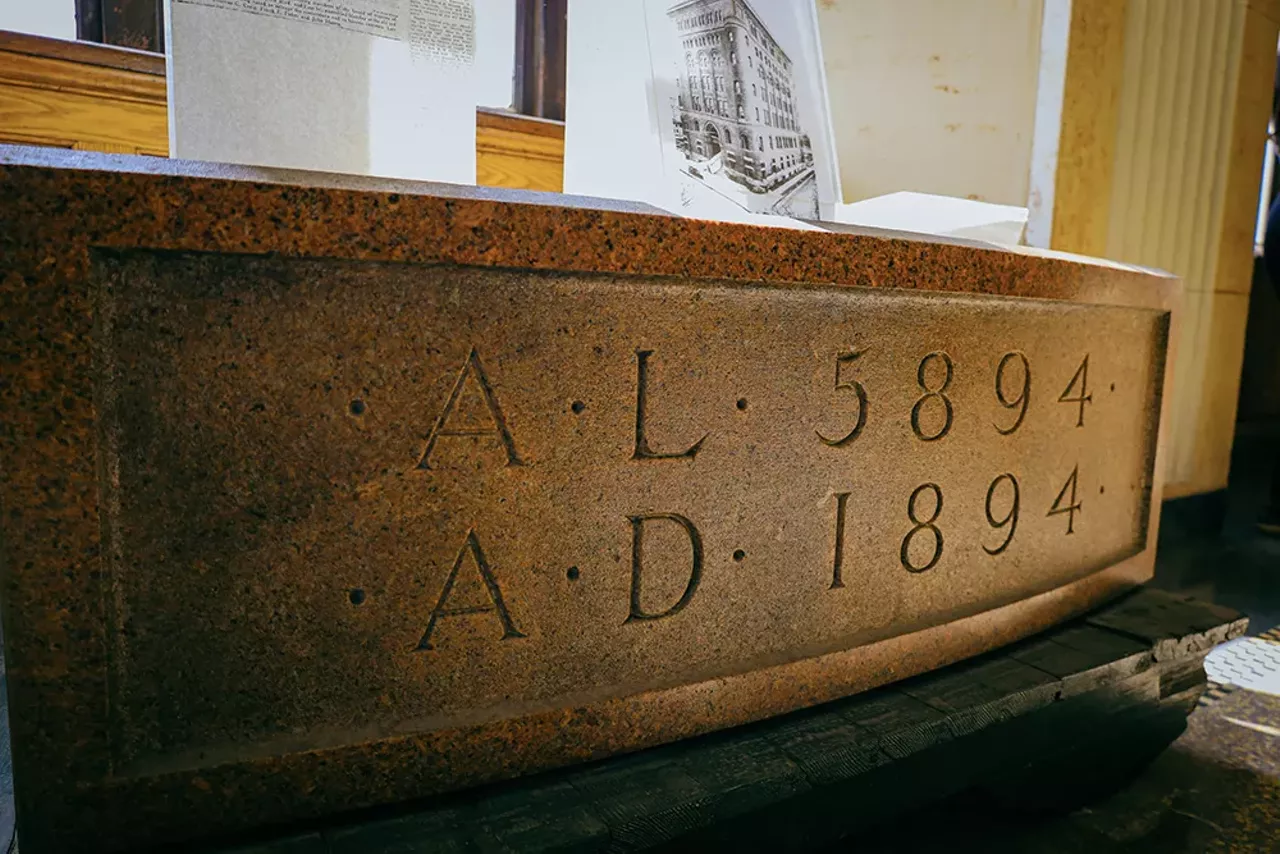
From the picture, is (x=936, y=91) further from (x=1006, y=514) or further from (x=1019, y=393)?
(x=1006, y=514)

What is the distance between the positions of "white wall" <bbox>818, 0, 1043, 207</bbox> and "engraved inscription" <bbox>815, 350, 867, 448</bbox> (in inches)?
81.6

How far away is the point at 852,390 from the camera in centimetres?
143

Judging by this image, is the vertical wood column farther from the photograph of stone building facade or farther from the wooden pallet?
the photograph of stone building facade

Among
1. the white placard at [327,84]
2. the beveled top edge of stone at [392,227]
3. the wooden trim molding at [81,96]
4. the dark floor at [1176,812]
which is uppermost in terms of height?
the wooden trim molding at [81,96]

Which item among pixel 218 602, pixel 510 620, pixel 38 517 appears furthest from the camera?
pixel 510 620

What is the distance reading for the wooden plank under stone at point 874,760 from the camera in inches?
42.9

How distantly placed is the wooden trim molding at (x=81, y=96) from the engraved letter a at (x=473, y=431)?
1733 mm

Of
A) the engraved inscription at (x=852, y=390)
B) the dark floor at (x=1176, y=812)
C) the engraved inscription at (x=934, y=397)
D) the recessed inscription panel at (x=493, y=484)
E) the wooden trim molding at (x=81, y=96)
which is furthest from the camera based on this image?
the wooden trim molding at (x=81, y=96)

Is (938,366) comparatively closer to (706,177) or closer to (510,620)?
(706,177)

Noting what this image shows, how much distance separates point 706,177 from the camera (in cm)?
169

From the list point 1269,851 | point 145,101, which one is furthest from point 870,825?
point 145,101

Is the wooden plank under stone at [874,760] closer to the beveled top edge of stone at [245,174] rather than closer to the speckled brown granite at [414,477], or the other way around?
the speckled brown granite at [414,477]

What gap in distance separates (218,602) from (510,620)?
14.7 inches

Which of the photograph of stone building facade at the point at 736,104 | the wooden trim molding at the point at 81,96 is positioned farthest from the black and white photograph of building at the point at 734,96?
the wooden trim molding at the point at 81,96
